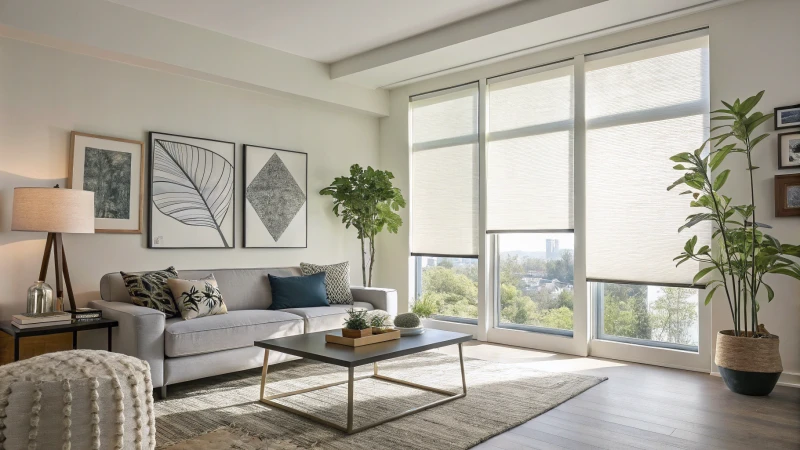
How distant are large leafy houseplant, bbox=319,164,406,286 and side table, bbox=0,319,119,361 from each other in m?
2.68

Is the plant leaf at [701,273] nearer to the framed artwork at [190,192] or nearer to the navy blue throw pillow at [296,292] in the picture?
the navy blue throw pillow at [296,292]

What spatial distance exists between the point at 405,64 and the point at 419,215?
1745 mm

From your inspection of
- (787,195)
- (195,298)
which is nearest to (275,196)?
(195,298)

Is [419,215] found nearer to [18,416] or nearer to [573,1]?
[573,1]

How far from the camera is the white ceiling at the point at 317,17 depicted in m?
4.40

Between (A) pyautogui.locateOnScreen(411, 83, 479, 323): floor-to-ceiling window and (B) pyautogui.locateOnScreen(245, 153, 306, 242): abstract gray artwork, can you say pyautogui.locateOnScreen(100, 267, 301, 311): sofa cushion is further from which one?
(A) pyautogui.locateOnScreen(411, 83, 479, 323): floor-to-ceiling window

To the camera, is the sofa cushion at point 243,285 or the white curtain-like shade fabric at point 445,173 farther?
the white curtain-like shade fabric at point 445,173

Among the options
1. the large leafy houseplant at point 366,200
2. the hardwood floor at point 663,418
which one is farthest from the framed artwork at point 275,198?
the hardwood floor at point 663,418

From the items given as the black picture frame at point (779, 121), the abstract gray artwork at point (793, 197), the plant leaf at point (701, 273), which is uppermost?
the black picture frame at point (779, 121)

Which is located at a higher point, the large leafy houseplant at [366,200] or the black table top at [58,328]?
the large leafy houseplant at [366,200]

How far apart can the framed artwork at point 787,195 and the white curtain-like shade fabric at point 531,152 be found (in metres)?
1.61

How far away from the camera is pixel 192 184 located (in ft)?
16.5

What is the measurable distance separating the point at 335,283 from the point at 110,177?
2.14 m

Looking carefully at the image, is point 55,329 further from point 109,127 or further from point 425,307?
point 425,307
